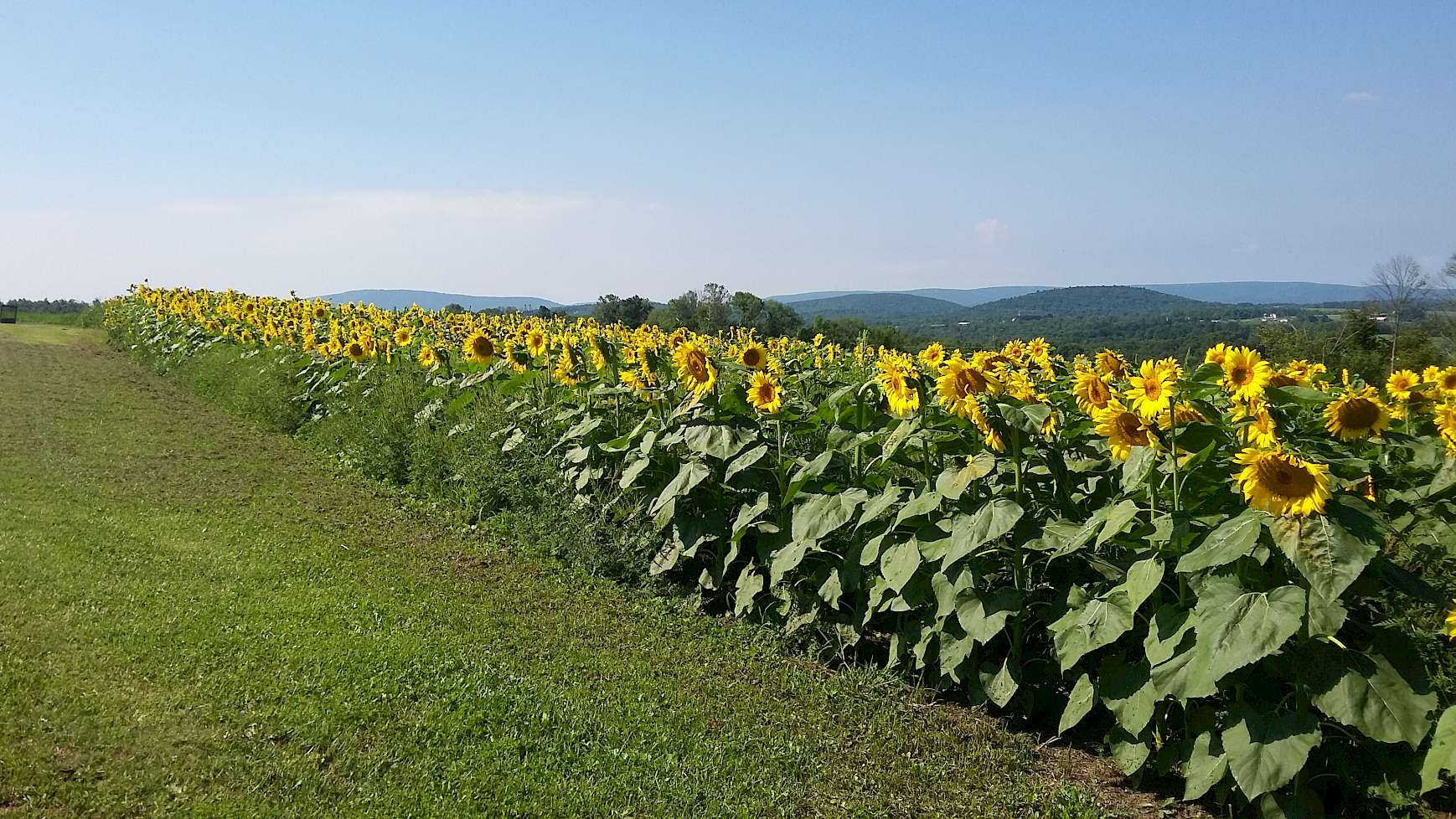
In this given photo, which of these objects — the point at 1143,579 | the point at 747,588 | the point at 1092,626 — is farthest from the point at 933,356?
the point at 1143,579

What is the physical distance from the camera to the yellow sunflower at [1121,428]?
3.85 m

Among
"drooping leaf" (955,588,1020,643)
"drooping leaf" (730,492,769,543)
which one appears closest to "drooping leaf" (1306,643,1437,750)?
"drooping leaf" (955,588,1020,643)

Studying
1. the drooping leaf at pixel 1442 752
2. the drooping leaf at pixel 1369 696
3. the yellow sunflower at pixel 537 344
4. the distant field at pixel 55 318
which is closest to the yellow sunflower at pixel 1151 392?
the drooping leaf at pixel 1369 696

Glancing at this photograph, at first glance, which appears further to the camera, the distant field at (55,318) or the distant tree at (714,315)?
the distant field at (55,318)

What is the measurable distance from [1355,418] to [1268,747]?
1.40 meters

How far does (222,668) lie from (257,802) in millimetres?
1258

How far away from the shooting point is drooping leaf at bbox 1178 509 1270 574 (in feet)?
10.5

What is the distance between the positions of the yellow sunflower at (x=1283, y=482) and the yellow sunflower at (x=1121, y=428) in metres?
0.60

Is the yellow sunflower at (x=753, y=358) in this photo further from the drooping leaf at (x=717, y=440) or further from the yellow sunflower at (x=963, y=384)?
the yellow sunflower at (x=963, y=384)

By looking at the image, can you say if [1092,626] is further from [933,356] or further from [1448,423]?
[933,356]

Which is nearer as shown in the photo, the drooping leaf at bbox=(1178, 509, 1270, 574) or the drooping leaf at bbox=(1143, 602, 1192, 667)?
the drooping leaf at bbox=(1178, 509, 1270, 574)

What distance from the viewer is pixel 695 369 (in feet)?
19.7

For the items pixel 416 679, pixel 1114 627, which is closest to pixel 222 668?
pixel 416 679

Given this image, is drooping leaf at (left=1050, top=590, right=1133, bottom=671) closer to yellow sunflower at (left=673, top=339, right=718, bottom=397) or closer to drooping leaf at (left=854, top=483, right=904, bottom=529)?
drooping leaf at (left=854, top=483, right=904, bottom=529)
